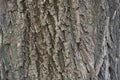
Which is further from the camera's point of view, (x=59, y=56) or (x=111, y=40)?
(x=111, y=40)

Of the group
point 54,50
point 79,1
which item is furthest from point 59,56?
point 79,1

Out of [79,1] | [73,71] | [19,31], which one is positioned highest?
[79,1]

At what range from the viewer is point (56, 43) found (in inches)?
56.5

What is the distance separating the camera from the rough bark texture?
1.44 m

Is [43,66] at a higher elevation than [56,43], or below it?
below

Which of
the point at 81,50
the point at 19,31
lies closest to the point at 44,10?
the point at 19,31

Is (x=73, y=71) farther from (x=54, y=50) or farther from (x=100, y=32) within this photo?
(x=100, y=32)

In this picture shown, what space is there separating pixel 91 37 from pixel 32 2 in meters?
0.38

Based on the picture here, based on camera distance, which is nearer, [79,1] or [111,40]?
[79,1]

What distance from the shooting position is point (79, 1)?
1437 mm

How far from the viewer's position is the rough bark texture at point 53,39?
1436mm

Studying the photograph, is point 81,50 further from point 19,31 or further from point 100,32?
point 19,31

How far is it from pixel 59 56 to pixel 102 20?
319 millimetres

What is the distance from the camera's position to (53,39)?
144 centimetres
